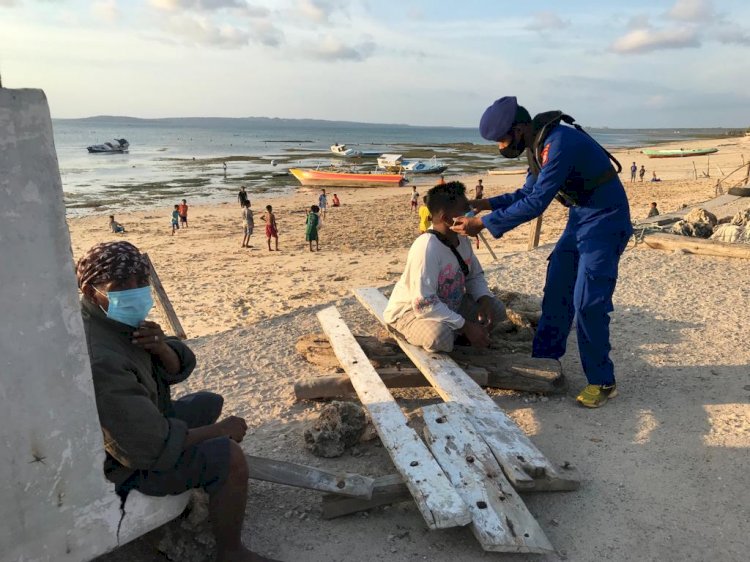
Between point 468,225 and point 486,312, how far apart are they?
893 millimetres

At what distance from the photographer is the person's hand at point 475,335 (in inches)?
171

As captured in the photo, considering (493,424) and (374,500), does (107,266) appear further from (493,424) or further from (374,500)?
(493,424)

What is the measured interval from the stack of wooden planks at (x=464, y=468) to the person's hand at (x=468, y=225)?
3.26ft

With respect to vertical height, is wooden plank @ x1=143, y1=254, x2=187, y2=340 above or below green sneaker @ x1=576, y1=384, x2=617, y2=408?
below

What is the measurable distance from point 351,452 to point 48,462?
74.9 inches

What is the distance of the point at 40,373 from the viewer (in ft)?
6.73

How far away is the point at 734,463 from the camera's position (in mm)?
3432

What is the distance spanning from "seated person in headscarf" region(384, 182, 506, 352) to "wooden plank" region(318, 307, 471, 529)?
18.5 inches

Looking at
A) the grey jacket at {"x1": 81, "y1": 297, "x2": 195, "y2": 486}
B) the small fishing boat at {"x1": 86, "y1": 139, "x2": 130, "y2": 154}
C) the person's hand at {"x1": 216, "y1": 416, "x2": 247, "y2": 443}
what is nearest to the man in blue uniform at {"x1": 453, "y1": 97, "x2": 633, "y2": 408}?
the person's hand at {"x1": 216, "y1": 416, "x2": 247, "y2": 443}

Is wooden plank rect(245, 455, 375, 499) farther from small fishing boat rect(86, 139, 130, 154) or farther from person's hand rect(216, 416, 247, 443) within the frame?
small fishing boat rect(86, 139, 130, 154)

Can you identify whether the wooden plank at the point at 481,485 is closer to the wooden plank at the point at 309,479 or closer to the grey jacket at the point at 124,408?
the wooden plank at the point at 309,479

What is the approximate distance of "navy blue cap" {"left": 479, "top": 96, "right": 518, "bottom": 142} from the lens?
412 centimetres

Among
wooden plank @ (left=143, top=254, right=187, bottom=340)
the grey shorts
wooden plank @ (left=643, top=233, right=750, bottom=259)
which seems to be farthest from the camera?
wooden plank @ (left=643, top=233, right=750, bottom=259)

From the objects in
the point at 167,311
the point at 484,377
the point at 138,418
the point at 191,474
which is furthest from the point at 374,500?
the point at 167,311
